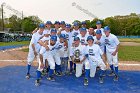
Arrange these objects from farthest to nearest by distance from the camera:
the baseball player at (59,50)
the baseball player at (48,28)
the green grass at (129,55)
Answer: the green grass at (129,55), the baseball player at (48,28), the baseball player at (59,50)

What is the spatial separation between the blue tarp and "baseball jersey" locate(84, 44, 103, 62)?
27.1 inches

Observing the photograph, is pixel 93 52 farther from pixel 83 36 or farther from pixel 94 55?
pixel 83 36

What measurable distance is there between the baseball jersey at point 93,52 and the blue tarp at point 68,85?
2.26 ft

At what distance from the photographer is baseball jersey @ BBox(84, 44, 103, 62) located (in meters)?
8.02

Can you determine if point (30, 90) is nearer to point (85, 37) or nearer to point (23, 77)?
point (23, 77)

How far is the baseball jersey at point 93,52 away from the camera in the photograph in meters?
8.02

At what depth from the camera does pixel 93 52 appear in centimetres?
806

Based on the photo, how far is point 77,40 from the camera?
8375 mm

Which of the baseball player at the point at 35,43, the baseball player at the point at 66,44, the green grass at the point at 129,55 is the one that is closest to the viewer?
the baseball player at the point at 35,43

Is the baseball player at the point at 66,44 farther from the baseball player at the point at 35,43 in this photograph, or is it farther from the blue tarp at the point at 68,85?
the baseball player at the point at 35,43

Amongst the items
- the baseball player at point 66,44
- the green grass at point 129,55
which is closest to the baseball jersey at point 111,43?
the baseball player at point 66,44

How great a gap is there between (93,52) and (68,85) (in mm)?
1347

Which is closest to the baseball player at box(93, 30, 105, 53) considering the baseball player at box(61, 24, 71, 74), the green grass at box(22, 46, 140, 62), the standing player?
the baseball player at box(61, 24, 71, 74)

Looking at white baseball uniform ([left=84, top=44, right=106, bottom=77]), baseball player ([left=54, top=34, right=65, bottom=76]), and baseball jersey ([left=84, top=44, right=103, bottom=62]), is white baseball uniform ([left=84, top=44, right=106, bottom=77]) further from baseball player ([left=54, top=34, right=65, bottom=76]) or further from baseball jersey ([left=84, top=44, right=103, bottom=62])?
baseball player ([left=54, top=34, right=65, bottom=76])
